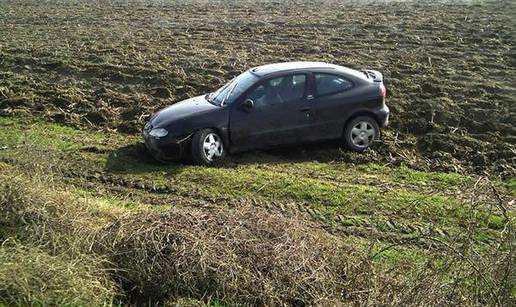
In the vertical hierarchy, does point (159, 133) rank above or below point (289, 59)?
below

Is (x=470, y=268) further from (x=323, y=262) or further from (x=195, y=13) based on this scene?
(x=195, y=13)

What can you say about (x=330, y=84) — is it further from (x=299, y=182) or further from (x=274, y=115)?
(x=299, y=182)

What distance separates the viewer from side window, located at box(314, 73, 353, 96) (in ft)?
38.5

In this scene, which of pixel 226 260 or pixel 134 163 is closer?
pixel 226 260

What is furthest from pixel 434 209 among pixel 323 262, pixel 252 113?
pixel 252 113

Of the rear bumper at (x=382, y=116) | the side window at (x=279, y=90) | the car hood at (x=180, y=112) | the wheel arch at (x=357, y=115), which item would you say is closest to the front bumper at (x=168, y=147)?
the car hood at (x=180, y=112)

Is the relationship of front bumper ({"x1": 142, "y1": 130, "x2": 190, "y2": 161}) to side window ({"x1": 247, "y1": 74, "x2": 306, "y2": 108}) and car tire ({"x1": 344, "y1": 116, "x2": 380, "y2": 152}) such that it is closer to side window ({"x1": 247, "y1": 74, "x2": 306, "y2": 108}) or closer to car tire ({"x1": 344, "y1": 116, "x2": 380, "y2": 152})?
side window ({"x1": 247, "y1": 74, "x2": 306, "y2": 108})

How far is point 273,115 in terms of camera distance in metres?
11.5

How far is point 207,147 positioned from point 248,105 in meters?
1.04

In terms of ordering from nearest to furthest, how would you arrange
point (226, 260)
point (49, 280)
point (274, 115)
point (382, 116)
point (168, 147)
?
point (49, 280)
point (226, 260)
point (168, 147)
point (274, 115)
point (382, 116)

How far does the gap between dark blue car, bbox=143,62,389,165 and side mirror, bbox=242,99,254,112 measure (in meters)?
0.01

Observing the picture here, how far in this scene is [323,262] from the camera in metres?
6.66

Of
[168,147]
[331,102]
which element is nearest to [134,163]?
[168,147]

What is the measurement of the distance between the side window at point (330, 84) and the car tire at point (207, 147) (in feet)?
6.71
